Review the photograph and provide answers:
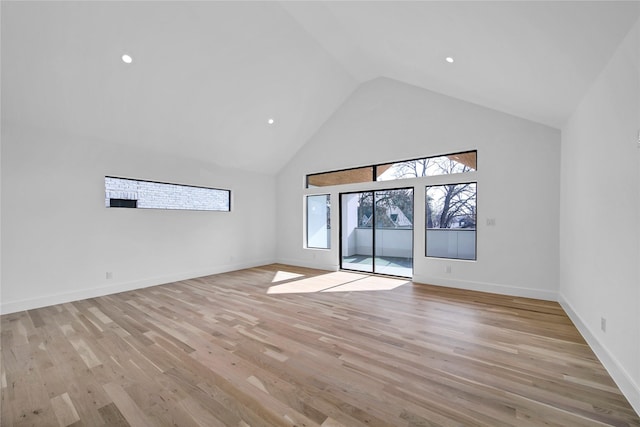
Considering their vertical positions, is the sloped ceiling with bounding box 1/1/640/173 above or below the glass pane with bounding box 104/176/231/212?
above

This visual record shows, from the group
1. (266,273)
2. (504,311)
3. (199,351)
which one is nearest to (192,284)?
(266,273)

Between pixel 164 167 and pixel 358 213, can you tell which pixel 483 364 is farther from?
pixel 164 167

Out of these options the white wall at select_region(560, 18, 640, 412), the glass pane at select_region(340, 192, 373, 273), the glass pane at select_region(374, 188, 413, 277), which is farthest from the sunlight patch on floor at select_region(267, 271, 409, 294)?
the white wall at select_region(560, 18, 640, 412)

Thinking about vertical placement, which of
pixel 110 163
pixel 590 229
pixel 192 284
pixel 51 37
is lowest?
pixel 192 284

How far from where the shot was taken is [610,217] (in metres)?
2.26

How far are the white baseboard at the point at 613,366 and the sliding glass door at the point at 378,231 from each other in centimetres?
275

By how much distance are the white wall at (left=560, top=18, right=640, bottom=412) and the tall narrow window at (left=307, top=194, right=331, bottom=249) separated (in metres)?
4.48

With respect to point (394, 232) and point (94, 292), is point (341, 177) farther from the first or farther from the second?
point (94, 292)

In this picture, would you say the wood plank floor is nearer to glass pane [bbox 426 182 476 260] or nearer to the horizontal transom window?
glass pane [bbox 426 182 476 260]

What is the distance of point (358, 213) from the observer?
614 centimetres

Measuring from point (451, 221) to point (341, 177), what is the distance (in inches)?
106

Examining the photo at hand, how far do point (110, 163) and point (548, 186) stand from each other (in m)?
7.18

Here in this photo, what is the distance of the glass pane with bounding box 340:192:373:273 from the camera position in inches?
234

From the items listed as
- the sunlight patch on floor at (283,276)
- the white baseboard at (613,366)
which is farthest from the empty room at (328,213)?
the sunlight patch on floor at (283,276)
